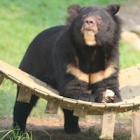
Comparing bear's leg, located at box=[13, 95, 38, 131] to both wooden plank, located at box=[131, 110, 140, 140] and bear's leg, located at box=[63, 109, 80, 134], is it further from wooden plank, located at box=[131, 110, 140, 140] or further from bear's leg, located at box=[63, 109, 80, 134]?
wooden plank, located at box=[131, 110, 140, 140]

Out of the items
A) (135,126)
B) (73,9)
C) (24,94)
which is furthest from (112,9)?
(24,94)

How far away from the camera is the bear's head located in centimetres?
520

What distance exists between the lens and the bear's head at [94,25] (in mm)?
→ 5199

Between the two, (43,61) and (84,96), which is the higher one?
(43,61)

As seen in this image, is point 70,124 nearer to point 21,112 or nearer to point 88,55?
point 21,112

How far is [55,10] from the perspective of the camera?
589 inches

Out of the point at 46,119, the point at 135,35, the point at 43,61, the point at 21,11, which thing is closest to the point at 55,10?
the point at 21,11

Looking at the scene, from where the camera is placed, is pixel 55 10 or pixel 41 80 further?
pixel 55 10

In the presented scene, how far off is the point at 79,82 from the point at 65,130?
1.40 meters

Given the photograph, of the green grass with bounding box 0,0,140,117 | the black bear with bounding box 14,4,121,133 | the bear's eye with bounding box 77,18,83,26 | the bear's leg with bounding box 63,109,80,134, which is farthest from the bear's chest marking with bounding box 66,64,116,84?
the green grass with bounding box 0,0,140,117

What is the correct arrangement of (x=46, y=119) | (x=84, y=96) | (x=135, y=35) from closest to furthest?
(x=84, y=96) < (x=46, y=119) < (x=135, y=35)

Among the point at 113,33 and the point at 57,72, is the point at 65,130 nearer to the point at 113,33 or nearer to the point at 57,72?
the point at 57,72

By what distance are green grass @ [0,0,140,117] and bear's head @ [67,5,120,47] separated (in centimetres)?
273

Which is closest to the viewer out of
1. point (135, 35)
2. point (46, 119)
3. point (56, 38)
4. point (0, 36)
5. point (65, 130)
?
point (56, 38)
